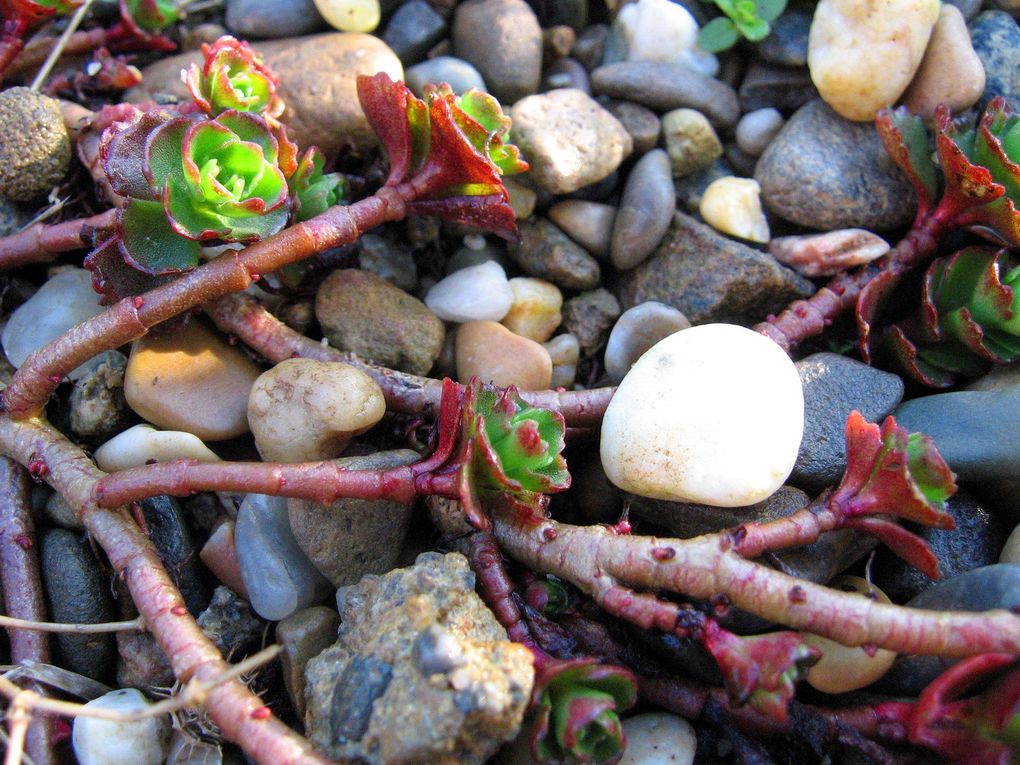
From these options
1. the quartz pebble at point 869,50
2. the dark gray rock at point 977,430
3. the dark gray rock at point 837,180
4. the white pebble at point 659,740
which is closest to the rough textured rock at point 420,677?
the white pebble at point 659,740

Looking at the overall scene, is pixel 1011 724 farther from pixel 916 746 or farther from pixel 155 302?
pixel 155 302

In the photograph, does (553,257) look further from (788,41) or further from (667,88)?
(788,41)

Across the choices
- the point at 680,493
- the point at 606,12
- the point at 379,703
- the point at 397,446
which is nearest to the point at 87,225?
the point at 397,446

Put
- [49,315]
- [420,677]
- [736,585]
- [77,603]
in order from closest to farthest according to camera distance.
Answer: [420,677] → [736,585] → [77,603] → [49,315]

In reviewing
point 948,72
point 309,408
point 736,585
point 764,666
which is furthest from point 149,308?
point 948,72

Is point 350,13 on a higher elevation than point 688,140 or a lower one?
higher

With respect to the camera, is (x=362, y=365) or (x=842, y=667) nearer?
(x=842, y=667)
